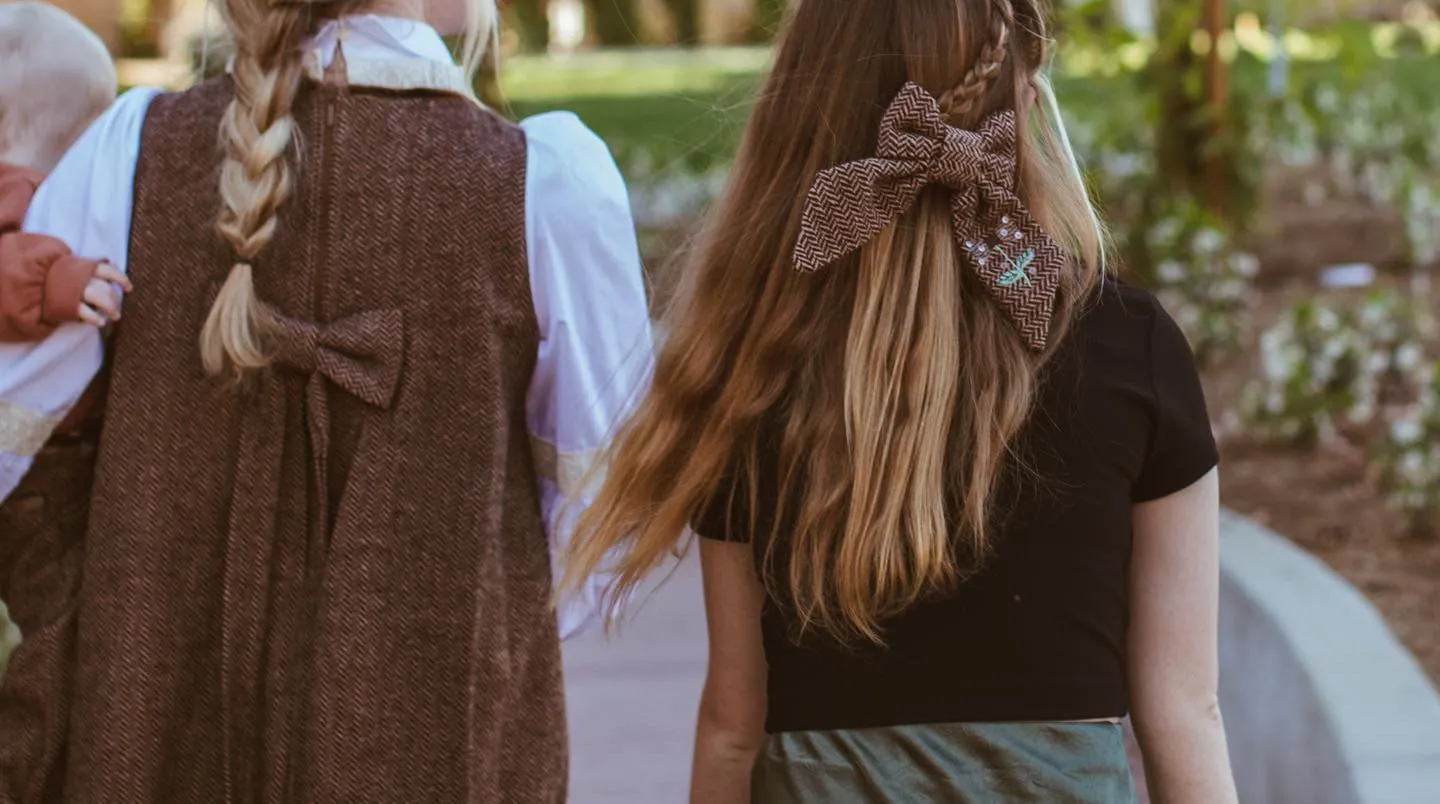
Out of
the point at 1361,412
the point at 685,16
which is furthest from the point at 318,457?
the point at 685,16

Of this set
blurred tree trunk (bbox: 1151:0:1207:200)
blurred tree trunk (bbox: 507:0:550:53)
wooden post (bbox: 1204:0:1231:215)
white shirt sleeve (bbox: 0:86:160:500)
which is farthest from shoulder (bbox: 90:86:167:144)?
blurred tree trunk (bbox: 507:0:550:53)

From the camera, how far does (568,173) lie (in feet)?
7.82

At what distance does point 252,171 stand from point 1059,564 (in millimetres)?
1054

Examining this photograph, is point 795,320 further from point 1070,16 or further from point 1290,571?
point 1070,16

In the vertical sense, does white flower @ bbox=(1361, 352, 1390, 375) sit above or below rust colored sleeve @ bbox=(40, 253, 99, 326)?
below

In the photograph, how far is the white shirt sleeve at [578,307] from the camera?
2.38m

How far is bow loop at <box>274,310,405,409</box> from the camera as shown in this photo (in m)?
2.31

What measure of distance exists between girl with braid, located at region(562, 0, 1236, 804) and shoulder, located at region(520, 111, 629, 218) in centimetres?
33

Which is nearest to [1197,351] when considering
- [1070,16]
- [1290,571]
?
[1070,16]

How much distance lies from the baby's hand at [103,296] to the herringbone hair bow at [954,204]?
86cm

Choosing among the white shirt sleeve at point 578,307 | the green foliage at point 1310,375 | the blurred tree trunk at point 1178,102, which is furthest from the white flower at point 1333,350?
the white shirt sleeve at point 578,307

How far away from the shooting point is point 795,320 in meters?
2.04

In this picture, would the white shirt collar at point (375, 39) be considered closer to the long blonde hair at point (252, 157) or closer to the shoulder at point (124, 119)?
the long blonde hair at point (252, 157)

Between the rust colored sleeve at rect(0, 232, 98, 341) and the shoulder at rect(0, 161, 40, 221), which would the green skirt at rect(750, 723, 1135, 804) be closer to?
the rust colored sleeve at rect(0, 232, 98, 341)
